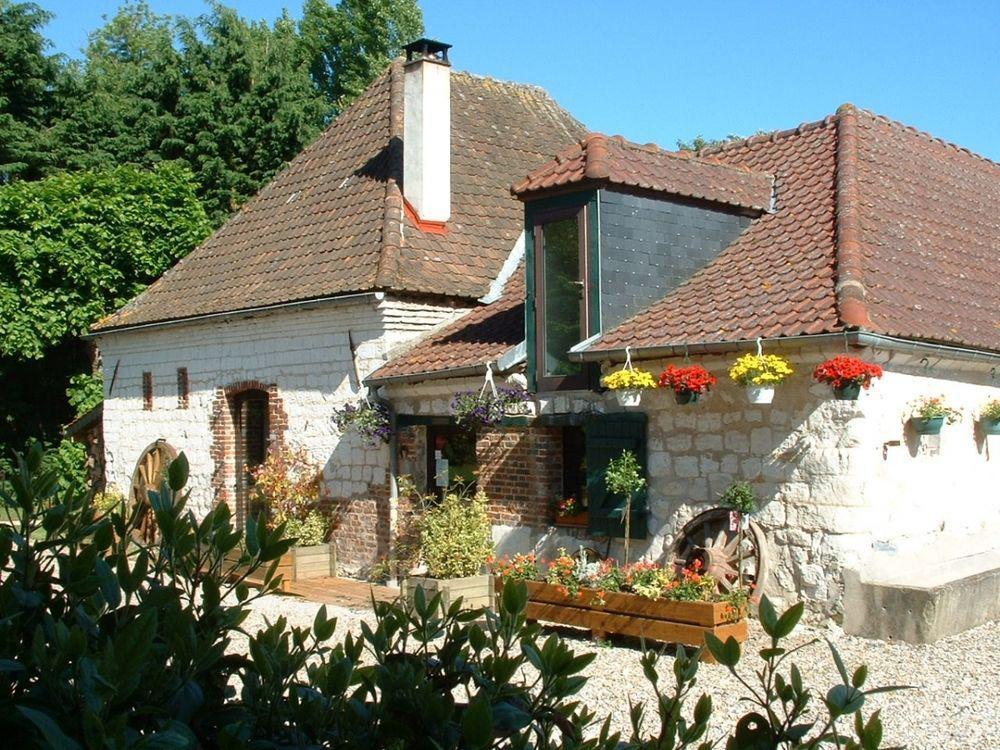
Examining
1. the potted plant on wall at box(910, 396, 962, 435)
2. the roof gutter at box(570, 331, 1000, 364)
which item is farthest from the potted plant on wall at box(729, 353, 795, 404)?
the potted plant on wall at box(910, 396, 962, 435)

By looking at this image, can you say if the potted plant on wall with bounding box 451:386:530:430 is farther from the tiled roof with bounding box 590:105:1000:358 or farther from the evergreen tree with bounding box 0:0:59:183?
the evergreen tree with bounding box 0:0:59:183

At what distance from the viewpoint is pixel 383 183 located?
14.5 metres

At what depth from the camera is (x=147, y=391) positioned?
16766 mm

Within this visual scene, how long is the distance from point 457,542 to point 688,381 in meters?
2.78

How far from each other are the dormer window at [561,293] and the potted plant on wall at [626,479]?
1.01 metres

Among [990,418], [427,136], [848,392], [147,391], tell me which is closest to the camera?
[848,392]

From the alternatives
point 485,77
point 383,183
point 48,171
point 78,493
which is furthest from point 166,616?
point 48,171

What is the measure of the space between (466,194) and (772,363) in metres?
6.66

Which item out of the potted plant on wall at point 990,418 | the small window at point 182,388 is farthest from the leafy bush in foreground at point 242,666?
the small window at point 182,388

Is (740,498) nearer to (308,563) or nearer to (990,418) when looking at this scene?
(990,418)

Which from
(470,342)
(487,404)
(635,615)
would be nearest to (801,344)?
(635,615)

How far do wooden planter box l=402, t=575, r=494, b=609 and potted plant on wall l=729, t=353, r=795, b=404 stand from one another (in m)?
3.00

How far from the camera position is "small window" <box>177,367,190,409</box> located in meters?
16.0

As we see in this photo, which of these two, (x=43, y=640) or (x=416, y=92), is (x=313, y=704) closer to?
(x=43, y=640)
